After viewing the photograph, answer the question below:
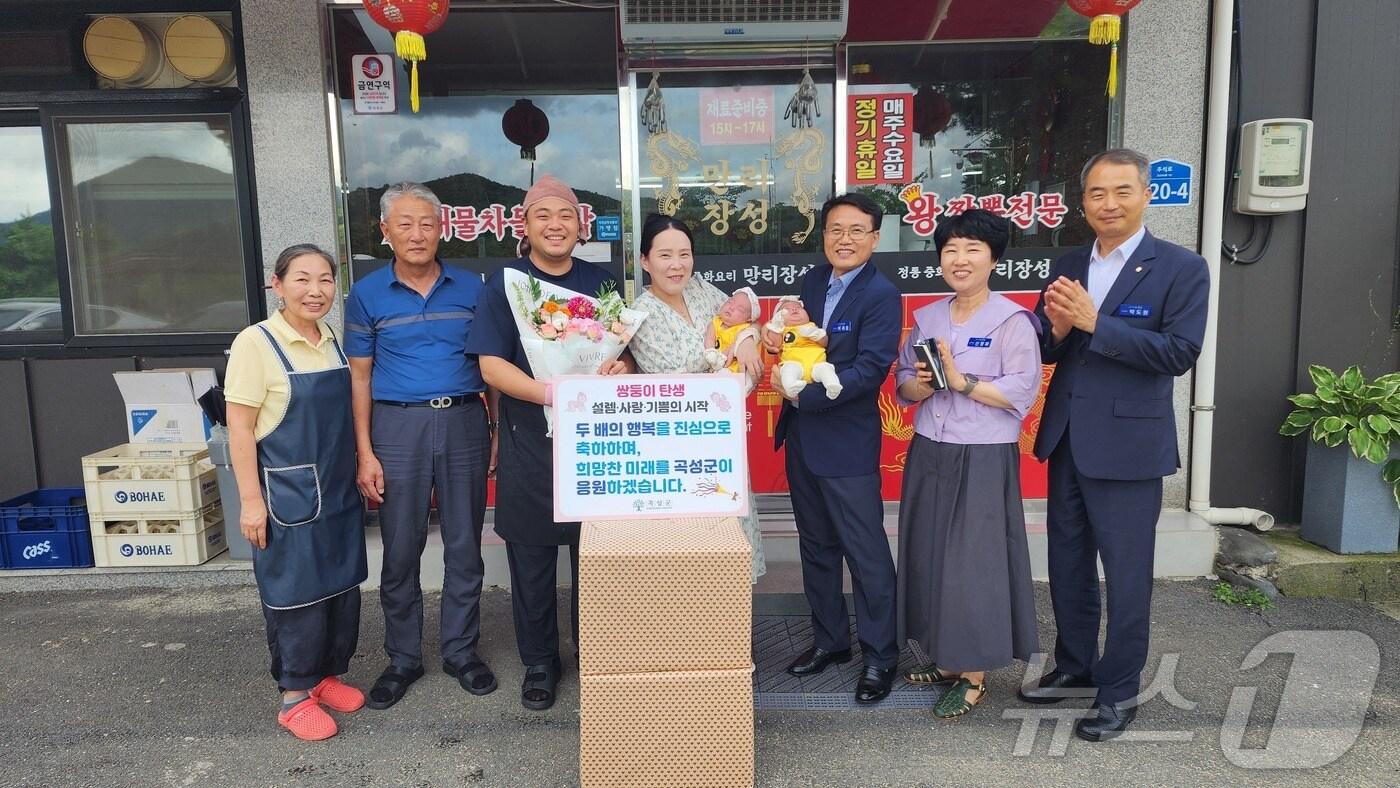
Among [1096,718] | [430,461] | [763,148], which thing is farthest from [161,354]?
[1096,718]

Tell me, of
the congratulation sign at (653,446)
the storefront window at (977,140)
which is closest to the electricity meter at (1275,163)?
the storefront window at (977,140)

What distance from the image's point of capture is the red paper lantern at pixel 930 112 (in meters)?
4.47

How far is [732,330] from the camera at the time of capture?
2861 mm

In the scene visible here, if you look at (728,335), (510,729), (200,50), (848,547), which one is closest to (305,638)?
(510,729)

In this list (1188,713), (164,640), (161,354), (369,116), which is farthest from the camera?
(161,354)

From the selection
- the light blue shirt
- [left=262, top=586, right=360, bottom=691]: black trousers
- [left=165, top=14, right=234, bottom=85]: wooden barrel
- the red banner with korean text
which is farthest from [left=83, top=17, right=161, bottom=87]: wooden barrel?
the light blue shirt

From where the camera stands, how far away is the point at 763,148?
450 centimetres

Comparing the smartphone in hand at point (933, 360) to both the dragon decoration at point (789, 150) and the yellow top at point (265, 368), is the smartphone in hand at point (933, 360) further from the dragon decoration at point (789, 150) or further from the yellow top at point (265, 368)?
the yellow top at point (265, 368)

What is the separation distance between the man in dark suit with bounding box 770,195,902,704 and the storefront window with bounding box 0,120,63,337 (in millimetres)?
4610

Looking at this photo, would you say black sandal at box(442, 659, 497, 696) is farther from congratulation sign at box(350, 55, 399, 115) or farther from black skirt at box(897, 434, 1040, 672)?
congratulation sign at box(350, 55, 399, 115)

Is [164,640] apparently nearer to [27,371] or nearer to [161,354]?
[161,354]

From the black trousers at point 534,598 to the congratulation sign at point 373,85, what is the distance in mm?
2671

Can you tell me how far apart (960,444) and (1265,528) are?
8.95ft

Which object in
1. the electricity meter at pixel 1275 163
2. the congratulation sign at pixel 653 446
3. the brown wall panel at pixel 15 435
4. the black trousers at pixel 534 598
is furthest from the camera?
the brown wall panel at pixel 15 435
